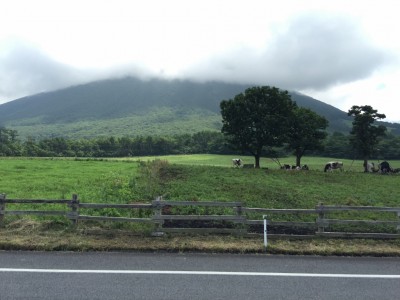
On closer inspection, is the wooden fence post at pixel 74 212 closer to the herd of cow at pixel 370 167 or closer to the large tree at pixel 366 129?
the herd of cow at pixel 370 167

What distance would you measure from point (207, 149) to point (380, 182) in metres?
73.8

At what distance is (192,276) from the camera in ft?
26.6

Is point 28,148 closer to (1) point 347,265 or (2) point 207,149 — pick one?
(2) point 207,149

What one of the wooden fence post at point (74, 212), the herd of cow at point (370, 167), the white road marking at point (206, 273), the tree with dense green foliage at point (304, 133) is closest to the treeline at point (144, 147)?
the tree with dense green foliage at point (304, 133)

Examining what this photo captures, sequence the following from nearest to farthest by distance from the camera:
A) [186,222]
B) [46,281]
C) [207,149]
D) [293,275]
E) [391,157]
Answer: [46,281], [293,275], [186,222], [391,157], [207,149]

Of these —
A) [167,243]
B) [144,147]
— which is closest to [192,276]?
[167,243]

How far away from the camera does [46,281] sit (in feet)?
25.0

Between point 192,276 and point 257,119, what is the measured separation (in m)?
42.4

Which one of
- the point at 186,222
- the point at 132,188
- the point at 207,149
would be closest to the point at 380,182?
the point at 132,188

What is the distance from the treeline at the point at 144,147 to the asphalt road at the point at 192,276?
2988 inches

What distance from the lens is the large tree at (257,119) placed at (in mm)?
48969

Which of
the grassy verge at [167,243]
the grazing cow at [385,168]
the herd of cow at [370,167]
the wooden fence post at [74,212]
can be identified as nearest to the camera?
the grassy verge at [167,243]

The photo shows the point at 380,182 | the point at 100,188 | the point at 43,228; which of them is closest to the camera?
the point at 43,228

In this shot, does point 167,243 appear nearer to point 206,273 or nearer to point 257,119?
point 206,273
